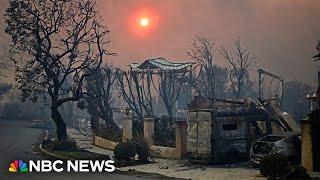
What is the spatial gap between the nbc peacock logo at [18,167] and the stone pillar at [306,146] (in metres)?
12.0

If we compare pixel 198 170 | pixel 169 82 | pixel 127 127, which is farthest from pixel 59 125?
pixel 169 82

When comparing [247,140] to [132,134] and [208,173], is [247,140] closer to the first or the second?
[208,173]

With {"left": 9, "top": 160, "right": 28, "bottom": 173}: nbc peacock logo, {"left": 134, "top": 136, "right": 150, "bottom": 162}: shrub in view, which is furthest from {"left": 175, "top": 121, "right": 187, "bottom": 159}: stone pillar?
{"left": 9, "top": 160, "right": 28, "bottom": 173}: nbc peacock logo

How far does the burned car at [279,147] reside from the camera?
1761 cm

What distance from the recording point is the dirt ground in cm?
1666

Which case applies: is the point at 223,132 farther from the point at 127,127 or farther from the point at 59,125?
the point at 59,125

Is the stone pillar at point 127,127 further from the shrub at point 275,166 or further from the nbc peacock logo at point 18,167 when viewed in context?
the shrub at point 275,166

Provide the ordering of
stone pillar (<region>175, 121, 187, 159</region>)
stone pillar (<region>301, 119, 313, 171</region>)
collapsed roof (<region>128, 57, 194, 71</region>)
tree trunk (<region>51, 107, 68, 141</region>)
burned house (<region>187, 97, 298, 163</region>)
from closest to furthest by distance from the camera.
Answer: stone pillar (<region>301, 119, 313, 171</region>) → burned house (<region>187, 97, 298, 163</region>) → stone pillar (<region>175, 121, 187, 159</region>) → tree trunk (<region>51, 107, 68, 141</region>) → collapsed roof (<region>128, 57, 194, 71</region>)

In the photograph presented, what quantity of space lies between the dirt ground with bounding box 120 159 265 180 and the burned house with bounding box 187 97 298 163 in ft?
2.40

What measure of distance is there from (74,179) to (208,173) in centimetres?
597

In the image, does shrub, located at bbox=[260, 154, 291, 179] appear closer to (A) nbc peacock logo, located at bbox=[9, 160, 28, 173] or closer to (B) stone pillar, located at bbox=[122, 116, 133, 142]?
(A) nbc peacock logo, located at bbox=[9, 160, 28, 173]

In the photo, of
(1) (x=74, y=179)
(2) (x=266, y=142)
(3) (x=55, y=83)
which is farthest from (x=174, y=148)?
(3) (x=55, y=83)

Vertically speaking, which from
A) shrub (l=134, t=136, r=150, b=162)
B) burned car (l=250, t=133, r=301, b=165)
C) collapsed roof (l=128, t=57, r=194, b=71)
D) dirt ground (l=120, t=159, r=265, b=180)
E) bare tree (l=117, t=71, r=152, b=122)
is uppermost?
A: collapsed roof (l=128, t=57, r=194, b=71)

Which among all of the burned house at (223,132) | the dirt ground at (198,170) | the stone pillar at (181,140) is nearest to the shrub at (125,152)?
the dirt ground at (198,170)
